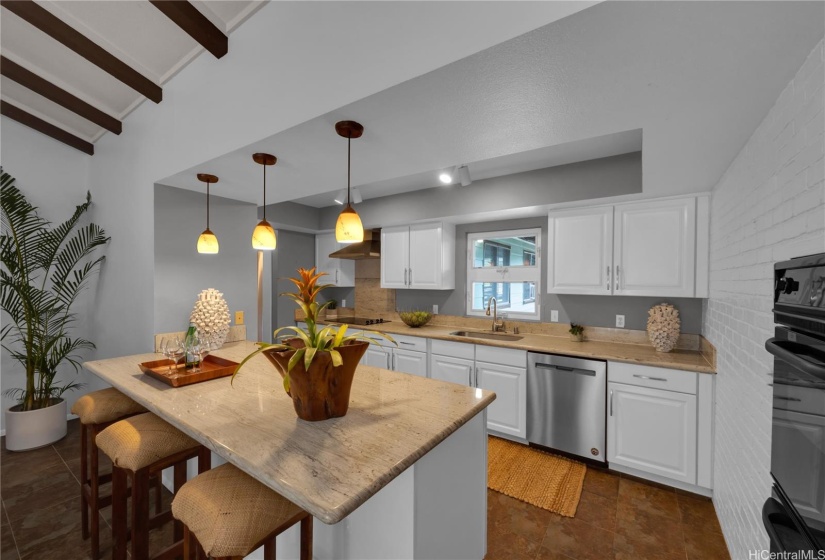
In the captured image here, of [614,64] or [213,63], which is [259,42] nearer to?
[213,63]

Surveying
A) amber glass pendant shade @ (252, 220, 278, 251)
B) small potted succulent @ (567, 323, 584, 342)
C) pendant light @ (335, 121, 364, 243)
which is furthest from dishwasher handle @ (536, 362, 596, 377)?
amber glass pendant shade @ (252, 220, 278, 251)

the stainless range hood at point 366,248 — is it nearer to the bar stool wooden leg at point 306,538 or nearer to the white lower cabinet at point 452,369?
the white lower cabinet at point 452,369

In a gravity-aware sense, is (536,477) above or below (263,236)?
below

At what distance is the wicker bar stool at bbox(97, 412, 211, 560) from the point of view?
55.8 inches

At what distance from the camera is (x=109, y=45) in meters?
2.11

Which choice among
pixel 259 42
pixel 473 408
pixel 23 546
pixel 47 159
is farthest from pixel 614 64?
pixel 47 159

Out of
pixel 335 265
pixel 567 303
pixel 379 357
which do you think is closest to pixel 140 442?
pixel 379 357

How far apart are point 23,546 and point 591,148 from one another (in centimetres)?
431

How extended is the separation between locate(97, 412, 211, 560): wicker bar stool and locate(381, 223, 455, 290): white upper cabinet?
8.81 feet

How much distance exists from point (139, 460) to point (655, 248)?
336cm

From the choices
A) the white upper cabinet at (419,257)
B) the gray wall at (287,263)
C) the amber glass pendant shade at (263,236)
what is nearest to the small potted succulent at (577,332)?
the white upper cabinet at (419,257)

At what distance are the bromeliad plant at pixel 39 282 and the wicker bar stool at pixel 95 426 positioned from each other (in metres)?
1.69

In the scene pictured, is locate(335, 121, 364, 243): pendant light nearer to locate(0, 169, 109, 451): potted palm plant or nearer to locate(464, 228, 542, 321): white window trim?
locate(464, 228, 542, 321): white window trim

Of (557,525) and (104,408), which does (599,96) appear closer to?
(557,525)
